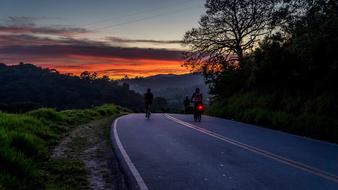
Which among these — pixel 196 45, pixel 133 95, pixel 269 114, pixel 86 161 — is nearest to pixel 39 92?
pixel 133 95

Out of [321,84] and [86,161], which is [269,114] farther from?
[86,161]

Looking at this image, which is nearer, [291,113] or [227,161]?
[227,161]

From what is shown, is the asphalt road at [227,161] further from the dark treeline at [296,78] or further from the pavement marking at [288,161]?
the dark treeline at [296,78]

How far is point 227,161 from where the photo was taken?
36.2 feet

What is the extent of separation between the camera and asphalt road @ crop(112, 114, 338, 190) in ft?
28.2

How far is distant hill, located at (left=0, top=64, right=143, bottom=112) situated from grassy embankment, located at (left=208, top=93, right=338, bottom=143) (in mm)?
35958

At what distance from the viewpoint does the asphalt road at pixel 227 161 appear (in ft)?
28.2

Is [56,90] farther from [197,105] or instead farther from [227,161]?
[227,161]

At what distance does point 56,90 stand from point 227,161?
8939 centimetres

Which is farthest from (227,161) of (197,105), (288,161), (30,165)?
(197,105)

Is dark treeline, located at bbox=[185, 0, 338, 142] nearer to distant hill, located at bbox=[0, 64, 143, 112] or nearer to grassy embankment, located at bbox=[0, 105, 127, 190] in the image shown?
grassy embankment, located at bbox=[0, 105, 127, 190]

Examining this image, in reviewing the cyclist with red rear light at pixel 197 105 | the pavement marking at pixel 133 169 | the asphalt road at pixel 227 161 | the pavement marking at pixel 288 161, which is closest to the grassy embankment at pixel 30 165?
the pavement marking at pixel 133 169

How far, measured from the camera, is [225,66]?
38.2 m

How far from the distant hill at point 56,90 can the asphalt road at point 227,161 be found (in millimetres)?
47384
